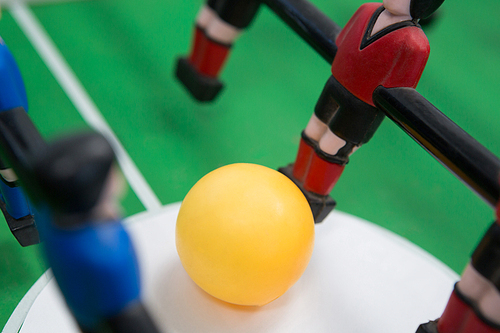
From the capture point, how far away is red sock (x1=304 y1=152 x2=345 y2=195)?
1.12m

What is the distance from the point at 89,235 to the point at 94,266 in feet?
0.13

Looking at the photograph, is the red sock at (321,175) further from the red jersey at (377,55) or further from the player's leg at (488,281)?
the player's leg at (488,281)

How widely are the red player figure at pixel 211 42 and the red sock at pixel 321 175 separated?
0.59 m

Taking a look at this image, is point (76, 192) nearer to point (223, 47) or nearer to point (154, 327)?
point (154, 327)

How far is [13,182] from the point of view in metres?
1.03

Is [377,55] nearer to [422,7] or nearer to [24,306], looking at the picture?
[422,7]

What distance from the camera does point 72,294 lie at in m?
0.63

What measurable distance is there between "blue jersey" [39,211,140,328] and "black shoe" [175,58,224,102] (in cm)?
110

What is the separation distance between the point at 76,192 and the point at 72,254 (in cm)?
10

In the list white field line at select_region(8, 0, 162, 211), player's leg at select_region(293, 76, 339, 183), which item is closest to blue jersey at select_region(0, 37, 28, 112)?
white field line at select_region(8, 0, 162, 211)

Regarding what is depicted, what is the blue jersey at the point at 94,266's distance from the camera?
0.60m

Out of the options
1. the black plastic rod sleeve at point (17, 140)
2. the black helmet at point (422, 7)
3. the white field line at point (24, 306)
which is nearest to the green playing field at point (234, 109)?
the white field line at point (24, 306)

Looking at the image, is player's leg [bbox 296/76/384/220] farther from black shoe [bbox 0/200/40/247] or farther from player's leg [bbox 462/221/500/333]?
black shoe [bbox 0/200/40/247]

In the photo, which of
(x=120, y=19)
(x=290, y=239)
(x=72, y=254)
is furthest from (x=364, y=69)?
(x=120, y=19)
